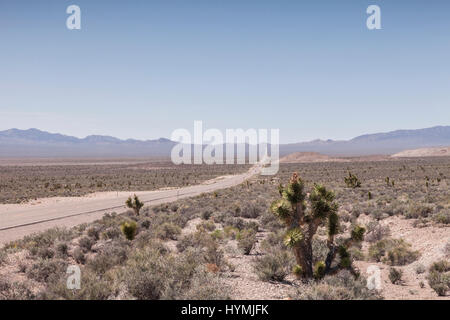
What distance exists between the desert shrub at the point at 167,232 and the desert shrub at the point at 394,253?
9.05 metres

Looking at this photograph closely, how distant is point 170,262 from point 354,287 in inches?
197

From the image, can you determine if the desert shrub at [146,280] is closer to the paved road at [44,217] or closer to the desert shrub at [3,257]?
the desert shrub at [3,257]

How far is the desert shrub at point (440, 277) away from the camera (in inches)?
351

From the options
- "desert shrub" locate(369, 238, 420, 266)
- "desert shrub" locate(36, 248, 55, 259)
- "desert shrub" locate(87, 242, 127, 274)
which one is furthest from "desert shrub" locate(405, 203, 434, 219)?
"desert shrub" locate(36, 248, 55, 259)

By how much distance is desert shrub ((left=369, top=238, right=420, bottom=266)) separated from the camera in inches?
480

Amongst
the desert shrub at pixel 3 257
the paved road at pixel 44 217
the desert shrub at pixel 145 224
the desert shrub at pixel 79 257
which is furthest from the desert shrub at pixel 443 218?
the paved road at pixel 44 217

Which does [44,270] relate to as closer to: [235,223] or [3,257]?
[3,257]

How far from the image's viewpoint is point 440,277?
952 cm

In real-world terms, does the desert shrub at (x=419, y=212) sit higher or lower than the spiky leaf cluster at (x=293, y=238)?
lower

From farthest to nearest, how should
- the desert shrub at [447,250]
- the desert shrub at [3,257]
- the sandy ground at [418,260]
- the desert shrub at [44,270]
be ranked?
1. the desert shrub at [3,257]
2. the desert shrub at [447,250]
3. the desert shrub at [44,270]
4. the sandy ground at [418,260]

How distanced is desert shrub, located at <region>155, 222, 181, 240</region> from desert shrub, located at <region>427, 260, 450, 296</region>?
35.8 feet

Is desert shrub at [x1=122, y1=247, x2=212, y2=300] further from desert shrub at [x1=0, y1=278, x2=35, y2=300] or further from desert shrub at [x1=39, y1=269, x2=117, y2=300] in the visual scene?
desert shrub at [x1=0, y1=278, x2=35, y2=300]

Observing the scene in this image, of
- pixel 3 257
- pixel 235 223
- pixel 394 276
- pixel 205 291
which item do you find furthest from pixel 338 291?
pixel 3 257
